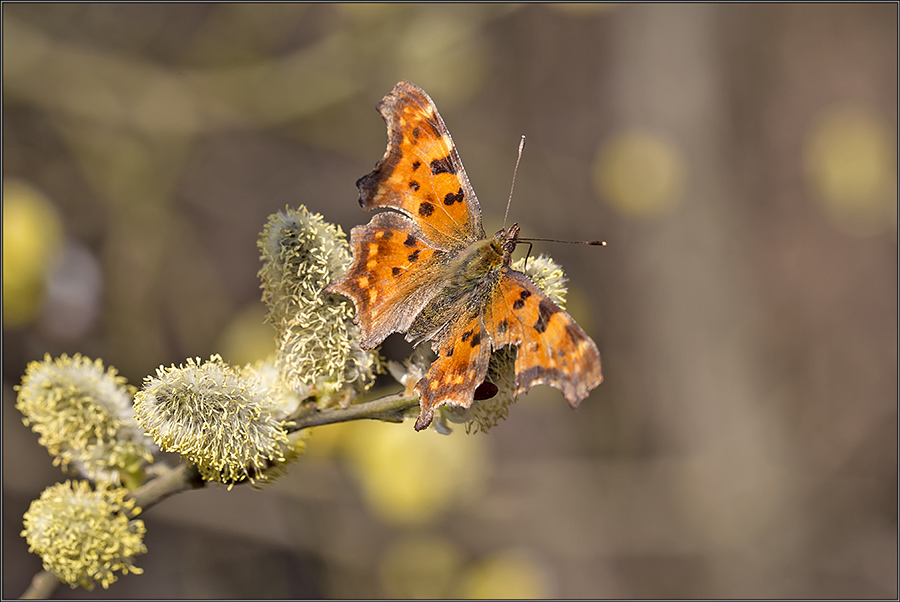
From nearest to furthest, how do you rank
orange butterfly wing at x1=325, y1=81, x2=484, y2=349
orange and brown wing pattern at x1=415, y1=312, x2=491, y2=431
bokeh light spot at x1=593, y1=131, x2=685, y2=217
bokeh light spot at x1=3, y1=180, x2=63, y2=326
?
orange and brown wing pattern at x1=415, y1=312, x2=491, y2=431 → orange butterfly wing at x1=325, y1=81, x2=484, y2=349 → bokeh light spot at x1=3, y1=180, x2=63, y2=326 → bokeh light spot at x1=593, y1=131, x2=685, y2=217

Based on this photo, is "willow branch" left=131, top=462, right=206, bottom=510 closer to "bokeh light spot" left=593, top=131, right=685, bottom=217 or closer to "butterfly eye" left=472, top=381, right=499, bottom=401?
"butterfly eye" left=472, top=381, right=499, bottom=401

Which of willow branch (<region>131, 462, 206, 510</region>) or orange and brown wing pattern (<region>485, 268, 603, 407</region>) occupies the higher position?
orange and brown wing pattern (<region>485, 268, 603, 407</region>)

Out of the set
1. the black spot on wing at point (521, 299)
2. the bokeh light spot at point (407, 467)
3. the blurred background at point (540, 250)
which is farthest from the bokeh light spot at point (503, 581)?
the black spot on wing at point (521, 299)

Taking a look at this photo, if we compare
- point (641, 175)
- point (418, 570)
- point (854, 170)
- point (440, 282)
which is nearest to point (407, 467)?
point (418, 570)

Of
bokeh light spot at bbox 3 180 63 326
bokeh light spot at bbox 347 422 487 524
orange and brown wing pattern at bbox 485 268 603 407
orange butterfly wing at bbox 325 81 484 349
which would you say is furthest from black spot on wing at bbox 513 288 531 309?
bokeh light spot at bbox 3 180 63 326

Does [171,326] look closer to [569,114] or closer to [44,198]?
[44,198]

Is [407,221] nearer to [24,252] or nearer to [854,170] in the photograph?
[24,252]
